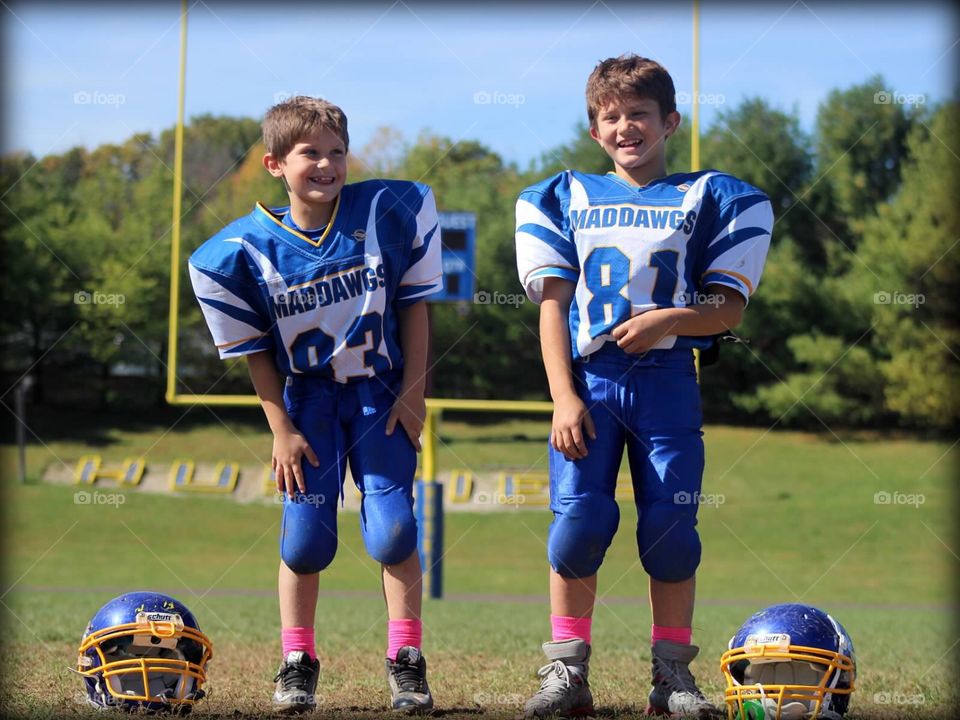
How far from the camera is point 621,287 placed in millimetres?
3131

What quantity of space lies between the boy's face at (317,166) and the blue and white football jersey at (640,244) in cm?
52

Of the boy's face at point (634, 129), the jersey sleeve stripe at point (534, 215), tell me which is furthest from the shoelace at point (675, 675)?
the boy's face at point (634, 129)

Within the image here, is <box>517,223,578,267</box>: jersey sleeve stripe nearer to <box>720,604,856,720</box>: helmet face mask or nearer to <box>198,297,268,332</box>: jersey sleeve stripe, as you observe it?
<box>198,297,268,332</box>: jersey sleeve stripe

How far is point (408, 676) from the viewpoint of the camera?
3057 mm

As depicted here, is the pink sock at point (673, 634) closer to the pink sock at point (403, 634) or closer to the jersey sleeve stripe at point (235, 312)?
the pink sock at point (403, 634)

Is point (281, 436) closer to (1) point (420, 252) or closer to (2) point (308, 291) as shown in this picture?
(2) point (308, 291)

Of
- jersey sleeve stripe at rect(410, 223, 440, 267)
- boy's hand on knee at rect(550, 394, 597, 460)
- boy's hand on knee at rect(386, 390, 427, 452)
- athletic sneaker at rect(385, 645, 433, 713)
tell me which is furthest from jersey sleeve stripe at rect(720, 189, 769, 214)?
athletic sneaker at rect(385, 645, 433, 713)

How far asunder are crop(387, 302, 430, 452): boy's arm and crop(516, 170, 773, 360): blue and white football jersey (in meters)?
0.34

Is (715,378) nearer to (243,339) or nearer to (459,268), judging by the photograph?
(459,268)

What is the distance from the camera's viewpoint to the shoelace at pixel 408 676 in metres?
3.04

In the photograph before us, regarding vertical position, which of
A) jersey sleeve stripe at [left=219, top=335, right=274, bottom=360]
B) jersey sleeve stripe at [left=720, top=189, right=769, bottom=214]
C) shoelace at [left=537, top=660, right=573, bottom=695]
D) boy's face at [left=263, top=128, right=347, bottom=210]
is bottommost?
shoelace at [left=537, top=660, right=573, bottom=695]

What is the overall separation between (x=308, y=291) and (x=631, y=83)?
3.34 ft

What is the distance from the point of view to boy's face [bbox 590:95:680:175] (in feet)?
10.5

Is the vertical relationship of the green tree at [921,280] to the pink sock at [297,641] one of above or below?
above
